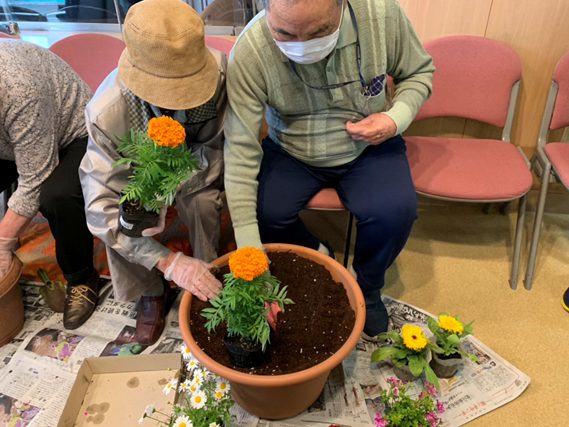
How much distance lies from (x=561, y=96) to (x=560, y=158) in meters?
0.24

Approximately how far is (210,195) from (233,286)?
0.54m

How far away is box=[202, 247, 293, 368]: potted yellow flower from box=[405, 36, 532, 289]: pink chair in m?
0.77

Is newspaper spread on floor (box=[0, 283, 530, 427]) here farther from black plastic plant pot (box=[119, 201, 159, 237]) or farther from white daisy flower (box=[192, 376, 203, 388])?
black plastic plant pot (box=[119, 201, 159, 237])

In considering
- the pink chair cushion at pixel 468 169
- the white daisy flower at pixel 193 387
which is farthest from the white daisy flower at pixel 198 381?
the pink chair cushion at pixel 468 169

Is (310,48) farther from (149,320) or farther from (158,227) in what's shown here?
(149,320)

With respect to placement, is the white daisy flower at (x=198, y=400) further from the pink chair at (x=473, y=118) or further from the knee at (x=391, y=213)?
the pink chair at (x=473, y=118)

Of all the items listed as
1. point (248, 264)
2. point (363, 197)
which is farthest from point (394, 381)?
point (248, 264)

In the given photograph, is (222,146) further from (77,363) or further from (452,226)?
(452,226)

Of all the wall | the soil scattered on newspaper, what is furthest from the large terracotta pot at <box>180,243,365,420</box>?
the wall

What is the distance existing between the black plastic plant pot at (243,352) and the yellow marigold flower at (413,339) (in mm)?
453

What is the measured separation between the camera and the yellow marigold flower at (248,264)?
31.0 inches

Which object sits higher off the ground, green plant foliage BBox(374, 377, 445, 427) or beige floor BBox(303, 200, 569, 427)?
green plant foliage BBox(374, 377, 445, 427)

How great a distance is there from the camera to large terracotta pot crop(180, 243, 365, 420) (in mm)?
973

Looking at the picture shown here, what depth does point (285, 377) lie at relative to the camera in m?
0.97
